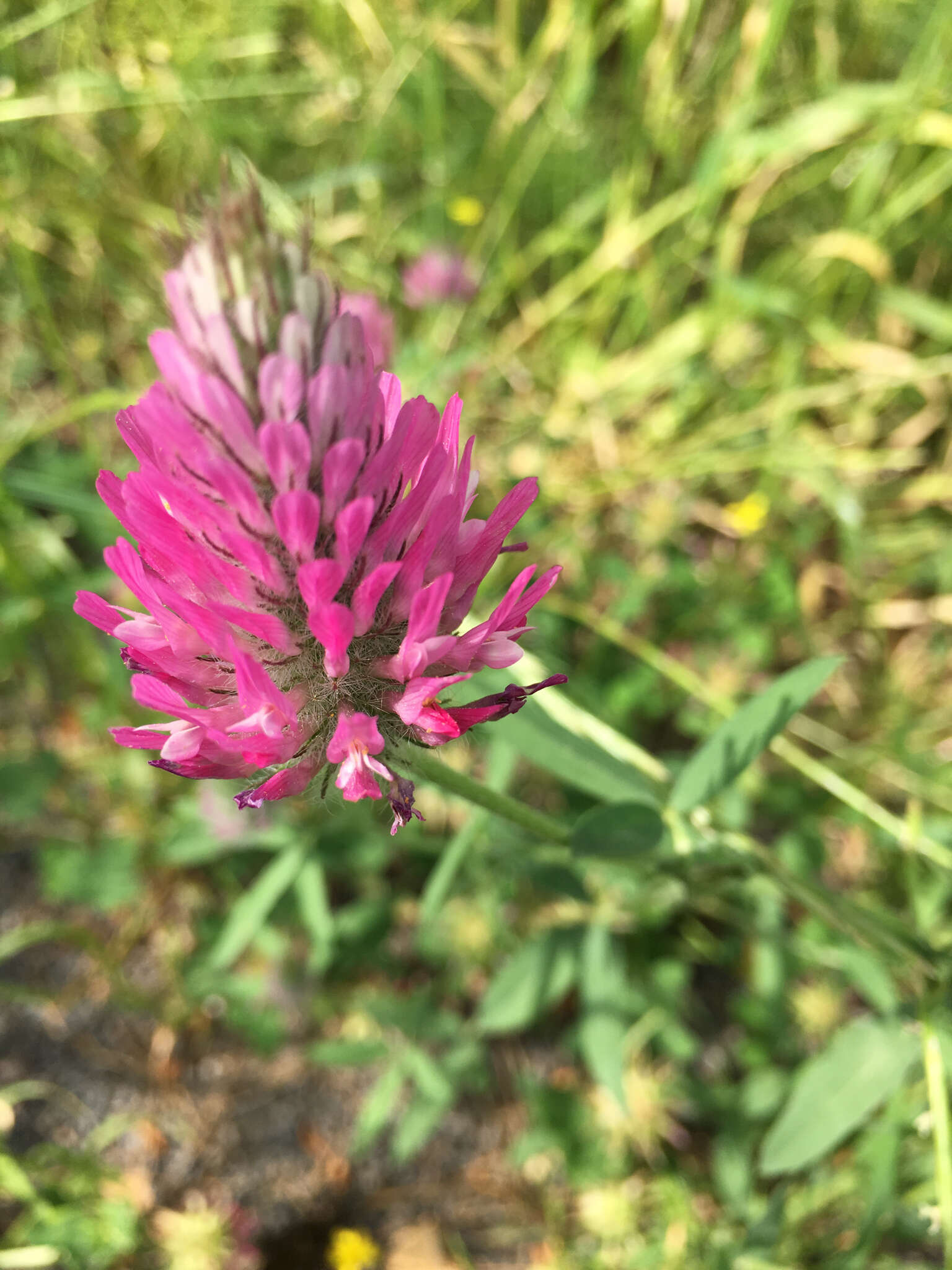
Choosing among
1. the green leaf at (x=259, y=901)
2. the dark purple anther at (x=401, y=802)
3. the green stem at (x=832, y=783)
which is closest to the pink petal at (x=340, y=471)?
the dark purple anther at (x=401, y=802)

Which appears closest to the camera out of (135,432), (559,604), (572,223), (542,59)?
(135,432)

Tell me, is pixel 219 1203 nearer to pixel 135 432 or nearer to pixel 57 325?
pixel 135 432

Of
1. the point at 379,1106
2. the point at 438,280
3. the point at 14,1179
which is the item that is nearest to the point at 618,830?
the point at 379,1106

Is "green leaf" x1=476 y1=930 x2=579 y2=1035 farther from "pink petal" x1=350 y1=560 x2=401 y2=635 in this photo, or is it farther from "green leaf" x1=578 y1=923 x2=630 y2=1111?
"pink petal" x1=350 y1=560 x2=401 y2=635

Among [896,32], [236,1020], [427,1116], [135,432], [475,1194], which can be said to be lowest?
[475,1194]

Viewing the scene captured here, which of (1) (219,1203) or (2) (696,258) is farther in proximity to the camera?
(2) (696,258)

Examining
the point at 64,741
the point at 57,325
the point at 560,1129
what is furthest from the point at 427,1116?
the point at 57,325

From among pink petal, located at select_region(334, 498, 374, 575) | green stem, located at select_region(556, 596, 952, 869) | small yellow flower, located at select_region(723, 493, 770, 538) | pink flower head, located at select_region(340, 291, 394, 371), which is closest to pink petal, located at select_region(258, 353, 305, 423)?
Answer: pink petal, located at select_region(334, 498, 374, 575)
